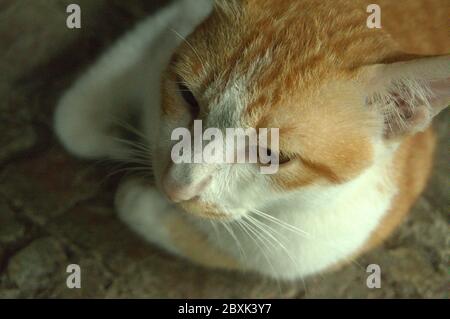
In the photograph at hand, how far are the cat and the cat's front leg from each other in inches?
2.9

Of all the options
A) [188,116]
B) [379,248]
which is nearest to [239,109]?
[188,116]

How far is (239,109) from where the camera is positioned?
98 cm

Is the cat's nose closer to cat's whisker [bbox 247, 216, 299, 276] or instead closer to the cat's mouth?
the cat's mouth

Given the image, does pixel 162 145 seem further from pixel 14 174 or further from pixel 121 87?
pixel 14 174

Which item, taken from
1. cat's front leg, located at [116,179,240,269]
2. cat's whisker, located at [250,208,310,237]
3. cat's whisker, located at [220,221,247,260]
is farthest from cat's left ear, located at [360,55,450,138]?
cat's front leg, located at [116,179,240,269]

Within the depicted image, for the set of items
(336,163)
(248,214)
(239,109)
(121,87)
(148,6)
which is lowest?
(248,214)

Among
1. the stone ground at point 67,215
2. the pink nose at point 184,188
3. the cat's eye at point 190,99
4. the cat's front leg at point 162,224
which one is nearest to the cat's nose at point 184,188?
the pink nose at point 184,188

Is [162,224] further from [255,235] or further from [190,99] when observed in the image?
[190,99]

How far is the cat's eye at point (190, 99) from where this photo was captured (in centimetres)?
107

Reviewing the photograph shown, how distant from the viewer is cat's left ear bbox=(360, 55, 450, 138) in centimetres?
91

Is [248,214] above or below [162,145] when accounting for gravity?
below

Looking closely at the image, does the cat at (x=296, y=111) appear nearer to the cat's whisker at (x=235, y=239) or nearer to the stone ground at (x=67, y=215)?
the cat's whisker at (x=235, y=239)

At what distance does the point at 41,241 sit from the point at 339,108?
937mm

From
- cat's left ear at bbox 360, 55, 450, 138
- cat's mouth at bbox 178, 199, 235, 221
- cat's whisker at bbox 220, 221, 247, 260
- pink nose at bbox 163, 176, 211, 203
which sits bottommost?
cat's whisker at bbox 220, 221, 247, 260
